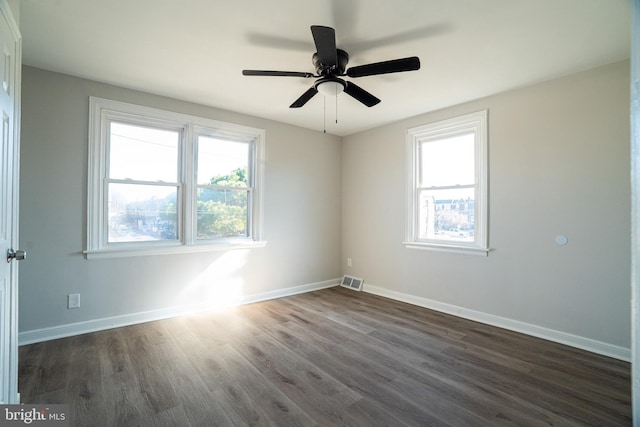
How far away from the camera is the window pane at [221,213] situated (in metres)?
3.70

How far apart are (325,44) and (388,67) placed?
0.50m

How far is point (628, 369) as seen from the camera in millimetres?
2299

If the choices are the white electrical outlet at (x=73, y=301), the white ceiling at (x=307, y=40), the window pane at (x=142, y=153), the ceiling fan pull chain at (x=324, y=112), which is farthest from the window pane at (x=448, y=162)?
the white electrical outlet at (x=73, y=301)

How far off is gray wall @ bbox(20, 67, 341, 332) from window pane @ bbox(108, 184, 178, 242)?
0.25 metres

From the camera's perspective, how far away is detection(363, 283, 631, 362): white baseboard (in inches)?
99.5

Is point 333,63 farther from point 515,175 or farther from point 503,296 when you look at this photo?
point 503,296

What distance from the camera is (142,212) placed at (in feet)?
10.8

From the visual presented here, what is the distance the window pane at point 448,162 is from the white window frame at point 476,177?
67mm

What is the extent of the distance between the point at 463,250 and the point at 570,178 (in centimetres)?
125

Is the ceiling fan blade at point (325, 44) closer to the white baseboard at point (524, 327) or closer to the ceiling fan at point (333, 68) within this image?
the ceiling fan at point (333, 68)

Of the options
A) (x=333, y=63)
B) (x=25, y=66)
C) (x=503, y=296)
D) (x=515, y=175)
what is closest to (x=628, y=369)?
(x=503, y=296)

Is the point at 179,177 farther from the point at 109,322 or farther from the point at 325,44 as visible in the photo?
the point at 325,44

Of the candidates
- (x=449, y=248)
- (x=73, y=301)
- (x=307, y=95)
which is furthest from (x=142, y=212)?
(x=449, y=248)

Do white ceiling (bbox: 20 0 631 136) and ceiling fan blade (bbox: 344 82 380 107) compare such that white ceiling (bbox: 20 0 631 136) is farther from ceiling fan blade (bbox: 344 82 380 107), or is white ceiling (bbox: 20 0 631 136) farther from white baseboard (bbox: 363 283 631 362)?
white baseboard (bbox: 363 283 631 362)
